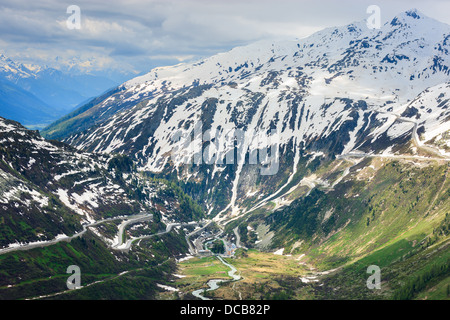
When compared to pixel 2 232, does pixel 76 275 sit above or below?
below

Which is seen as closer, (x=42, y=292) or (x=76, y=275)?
(x=42, y=292)

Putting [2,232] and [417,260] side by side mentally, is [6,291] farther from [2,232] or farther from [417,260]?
[417,260]
